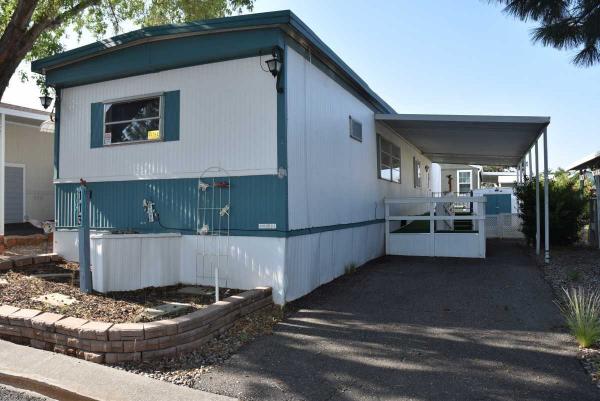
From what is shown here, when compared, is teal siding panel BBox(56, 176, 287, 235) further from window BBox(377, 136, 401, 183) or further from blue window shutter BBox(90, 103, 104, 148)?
window BBox(377, 136, 401, 183)

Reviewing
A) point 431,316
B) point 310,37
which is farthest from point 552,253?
point 310,37

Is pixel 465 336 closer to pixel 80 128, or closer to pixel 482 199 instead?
pixel 482 199

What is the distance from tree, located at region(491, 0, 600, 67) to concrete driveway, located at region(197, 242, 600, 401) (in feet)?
14.7

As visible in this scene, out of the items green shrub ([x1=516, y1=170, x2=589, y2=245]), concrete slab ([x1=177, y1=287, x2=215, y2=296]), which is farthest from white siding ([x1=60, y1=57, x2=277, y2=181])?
green shrub ([x1=516, y1=170, x2=589, y2=245])

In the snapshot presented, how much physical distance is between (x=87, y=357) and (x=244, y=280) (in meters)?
2.48

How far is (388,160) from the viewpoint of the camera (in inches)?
508

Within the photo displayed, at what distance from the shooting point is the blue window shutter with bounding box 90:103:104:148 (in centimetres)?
815

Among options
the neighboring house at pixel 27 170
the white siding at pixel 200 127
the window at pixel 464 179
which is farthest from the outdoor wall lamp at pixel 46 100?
the window at pixel 464 179

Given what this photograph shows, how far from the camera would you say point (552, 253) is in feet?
36.6

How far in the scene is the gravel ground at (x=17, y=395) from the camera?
3924 mm

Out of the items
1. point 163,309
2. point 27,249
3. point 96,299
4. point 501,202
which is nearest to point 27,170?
point 27,249

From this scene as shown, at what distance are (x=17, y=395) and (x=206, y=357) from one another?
1.62 m

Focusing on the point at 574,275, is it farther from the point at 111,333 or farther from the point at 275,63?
the point at 111,333

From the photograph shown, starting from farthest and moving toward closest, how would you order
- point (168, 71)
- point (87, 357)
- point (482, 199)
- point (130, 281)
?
point (482, 199) < point (168, 71) < point (130, 281) < point (87, 357)
